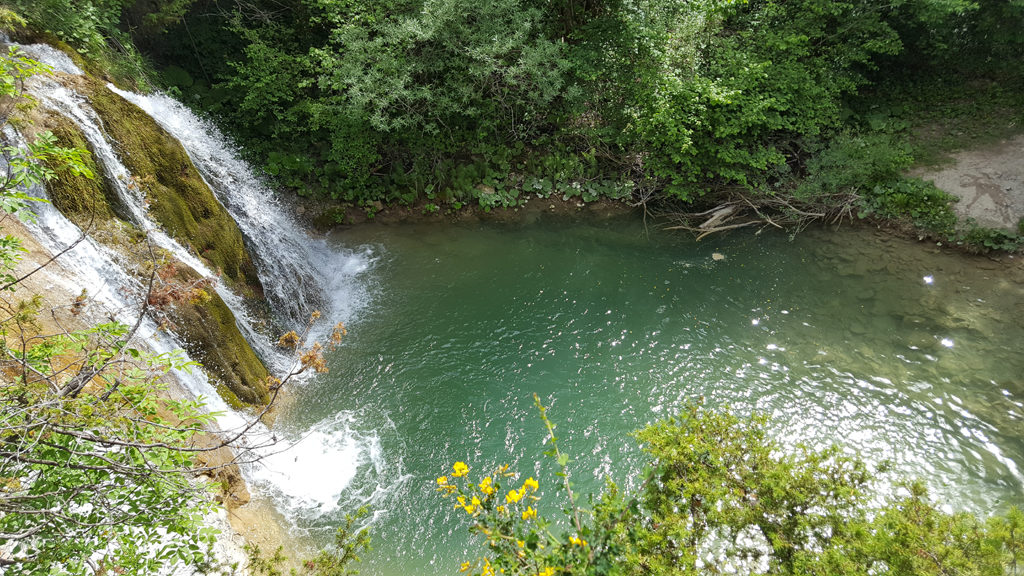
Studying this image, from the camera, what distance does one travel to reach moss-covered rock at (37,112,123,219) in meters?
5.42

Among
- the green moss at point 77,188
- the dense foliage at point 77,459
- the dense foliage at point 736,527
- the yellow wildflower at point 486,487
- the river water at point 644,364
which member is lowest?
the river water at point 644,364

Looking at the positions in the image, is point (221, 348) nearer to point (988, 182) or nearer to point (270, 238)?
point (270, 238)

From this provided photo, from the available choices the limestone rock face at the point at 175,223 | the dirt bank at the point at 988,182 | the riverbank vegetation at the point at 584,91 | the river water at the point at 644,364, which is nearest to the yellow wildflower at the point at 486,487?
the river water at the point at 644,364

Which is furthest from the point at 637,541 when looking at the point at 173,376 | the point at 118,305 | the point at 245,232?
the point at 245,232

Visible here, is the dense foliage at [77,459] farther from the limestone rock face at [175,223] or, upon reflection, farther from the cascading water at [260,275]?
the limestone rock face at [175,223]

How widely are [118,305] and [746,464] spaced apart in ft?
20.7

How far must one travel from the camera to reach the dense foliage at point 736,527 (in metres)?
2.71

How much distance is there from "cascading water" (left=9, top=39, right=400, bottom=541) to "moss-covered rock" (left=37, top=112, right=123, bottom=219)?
0.12 meters

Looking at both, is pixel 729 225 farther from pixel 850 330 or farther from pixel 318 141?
pixel 318 141

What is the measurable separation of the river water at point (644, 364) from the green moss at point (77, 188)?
10.9ft

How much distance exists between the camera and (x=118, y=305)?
5.35m

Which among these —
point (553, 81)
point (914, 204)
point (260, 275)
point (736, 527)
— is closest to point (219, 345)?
point (260, 275)

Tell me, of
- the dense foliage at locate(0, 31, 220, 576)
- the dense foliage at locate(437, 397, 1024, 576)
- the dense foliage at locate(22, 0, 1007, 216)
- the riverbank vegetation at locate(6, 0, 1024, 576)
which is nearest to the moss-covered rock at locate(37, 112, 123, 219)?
the riverbank vegetation at locate(6, 0, 1024, 576)

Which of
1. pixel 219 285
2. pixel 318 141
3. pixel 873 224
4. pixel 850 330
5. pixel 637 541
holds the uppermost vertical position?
pixel 318 141
